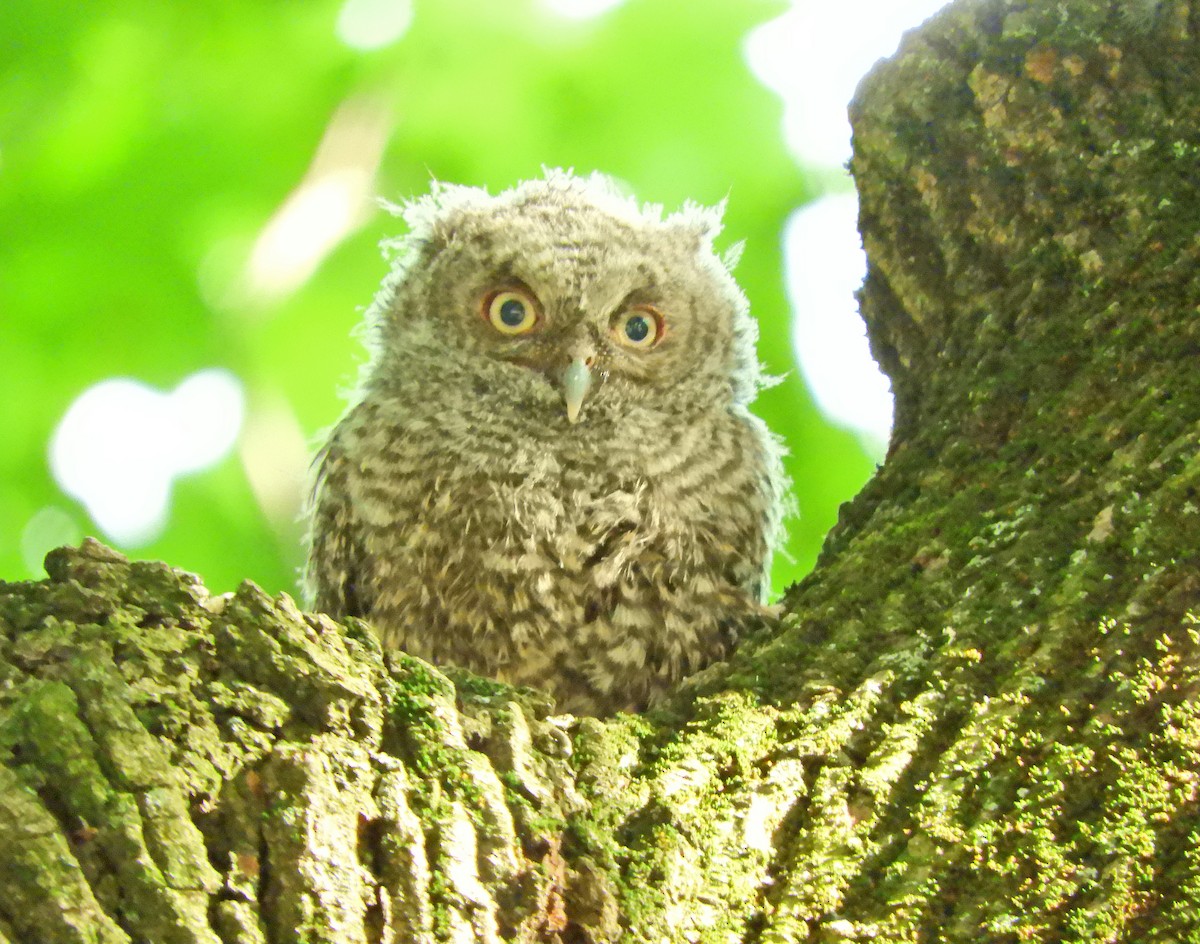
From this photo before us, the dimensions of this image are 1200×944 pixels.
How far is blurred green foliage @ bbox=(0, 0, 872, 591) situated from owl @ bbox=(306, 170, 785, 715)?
46 centimetres

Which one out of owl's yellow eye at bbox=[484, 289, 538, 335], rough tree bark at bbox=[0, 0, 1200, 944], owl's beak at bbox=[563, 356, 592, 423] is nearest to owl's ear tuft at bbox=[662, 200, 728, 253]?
owl's yellow eye at bbox=[484, 289, 538, 335]

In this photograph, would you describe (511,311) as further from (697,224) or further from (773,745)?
(773,745)

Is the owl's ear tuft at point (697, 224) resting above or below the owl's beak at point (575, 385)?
above

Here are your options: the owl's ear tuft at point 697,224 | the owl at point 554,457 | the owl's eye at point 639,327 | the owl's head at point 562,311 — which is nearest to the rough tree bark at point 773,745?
the owl at point 554,457

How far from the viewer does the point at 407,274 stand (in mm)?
2926

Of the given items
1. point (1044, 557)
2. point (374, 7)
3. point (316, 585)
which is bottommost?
point (1044, 557)

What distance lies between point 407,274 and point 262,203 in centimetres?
84

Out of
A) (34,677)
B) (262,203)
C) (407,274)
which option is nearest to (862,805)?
(34,677)

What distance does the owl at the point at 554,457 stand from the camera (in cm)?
229

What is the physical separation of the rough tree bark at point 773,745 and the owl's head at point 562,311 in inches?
34.2

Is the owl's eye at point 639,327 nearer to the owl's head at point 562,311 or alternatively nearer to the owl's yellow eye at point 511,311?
the owl's head at point 562,311

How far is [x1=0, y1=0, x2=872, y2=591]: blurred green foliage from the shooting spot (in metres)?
3.18

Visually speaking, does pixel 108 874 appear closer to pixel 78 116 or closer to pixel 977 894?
pixel 977 894

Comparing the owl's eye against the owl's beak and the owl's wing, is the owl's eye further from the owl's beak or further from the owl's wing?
the owl's wing
